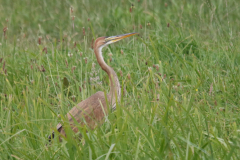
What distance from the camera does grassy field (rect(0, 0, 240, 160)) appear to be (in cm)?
233

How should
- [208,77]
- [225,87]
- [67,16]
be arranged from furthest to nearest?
[67,16], [208,77], [225,87]

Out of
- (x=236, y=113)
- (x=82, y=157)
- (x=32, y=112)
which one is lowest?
(x=236, y=113)

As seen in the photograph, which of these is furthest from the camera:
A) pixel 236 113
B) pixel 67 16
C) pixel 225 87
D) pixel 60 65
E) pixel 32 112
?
pixel 67 16

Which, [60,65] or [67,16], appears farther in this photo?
[67,16]

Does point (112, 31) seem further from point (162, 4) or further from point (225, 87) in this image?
point (225, 87)

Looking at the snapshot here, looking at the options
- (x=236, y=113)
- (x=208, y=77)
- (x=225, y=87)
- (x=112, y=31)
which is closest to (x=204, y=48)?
(x=208, y=77)

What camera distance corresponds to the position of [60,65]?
440 centimetres

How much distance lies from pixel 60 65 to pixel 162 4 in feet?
12.3

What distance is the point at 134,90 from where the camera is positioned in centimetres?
368

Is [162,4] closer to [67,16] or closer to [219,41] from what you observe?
[67,16]

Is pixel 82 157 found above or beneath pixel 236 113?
above

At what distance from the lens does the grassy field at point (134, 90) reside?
7.63ft

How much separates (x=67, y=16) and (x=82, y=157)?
17.9 ft

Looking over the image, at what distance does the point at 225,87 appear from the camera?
3520 millimetres
